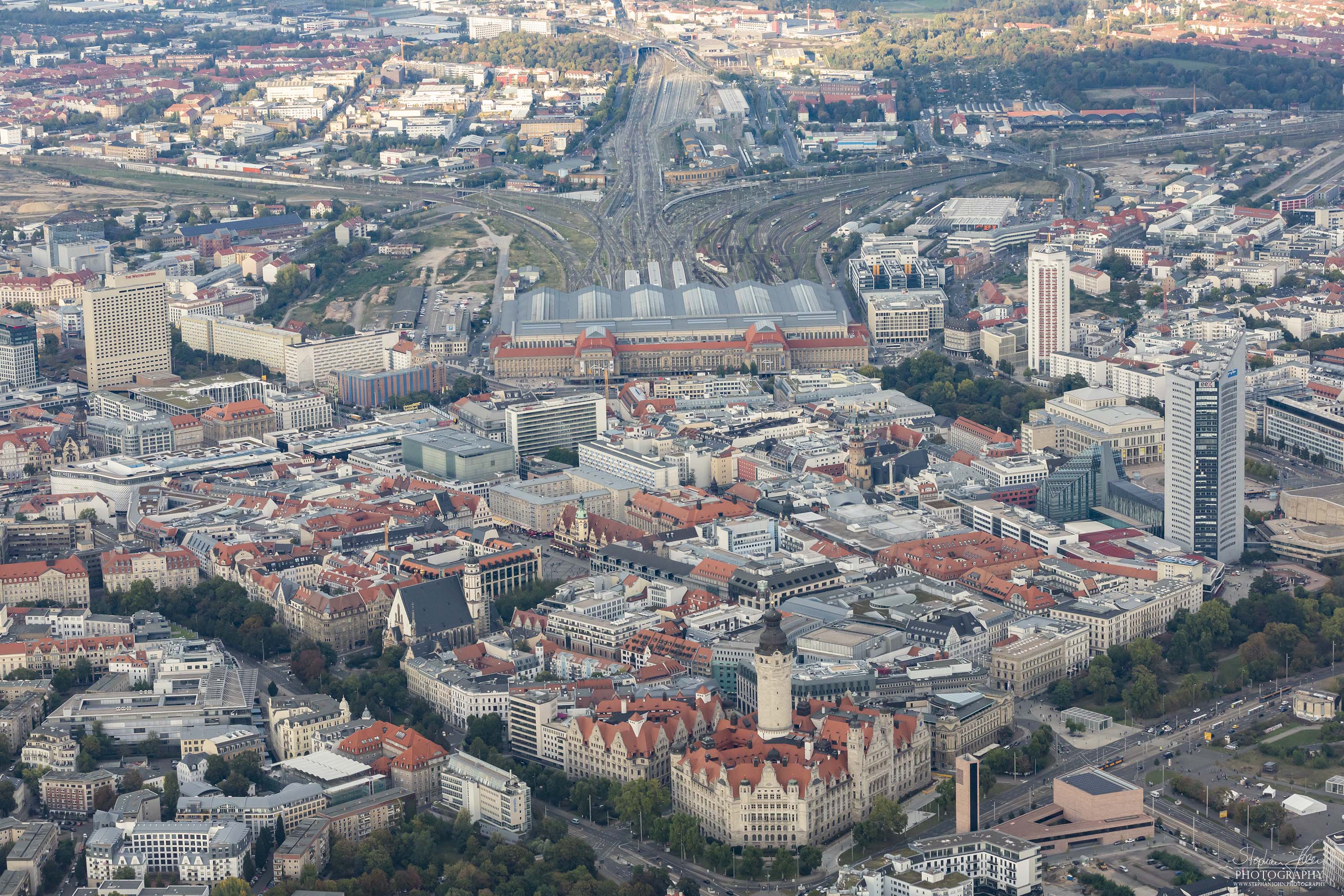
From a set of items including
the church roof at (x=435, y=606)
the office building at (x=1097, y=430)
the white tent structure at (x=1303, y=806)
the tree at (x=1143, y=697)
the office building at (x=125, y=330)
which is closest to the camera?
the white tent structure at (x=1303, y=806)

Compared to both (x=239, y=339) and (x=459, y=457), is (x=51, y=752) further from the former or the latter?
(x=239, y=339)

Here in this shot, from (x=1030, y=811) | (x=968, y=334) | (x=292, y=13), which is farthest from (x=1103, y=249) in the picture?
(x=292, y=13)

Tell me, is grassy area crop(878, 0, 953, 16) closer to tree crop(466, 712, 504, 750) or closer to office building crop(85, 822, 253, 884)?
tree crop(466, 712, 504, 750)

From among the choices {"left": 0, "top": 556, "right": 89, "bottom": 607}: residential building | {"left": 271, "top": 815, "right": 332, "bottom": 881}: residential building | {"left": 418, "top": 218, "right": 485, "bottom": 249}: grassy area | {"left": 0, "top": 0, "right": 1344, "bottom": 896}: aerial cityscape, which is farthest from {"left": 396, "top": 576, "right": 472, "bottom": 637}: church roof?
{"left": 418, "top": 218, "right": 485, "bottom": 249}: grassy area

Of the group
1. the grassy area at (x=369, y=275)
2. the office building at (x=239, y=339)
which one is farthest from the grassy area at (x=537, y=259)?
the office building at (x=239, y=339)

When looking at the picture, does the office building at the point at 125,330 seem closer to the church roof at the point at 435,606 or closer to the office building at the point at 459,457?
the office building at the point at 459,457

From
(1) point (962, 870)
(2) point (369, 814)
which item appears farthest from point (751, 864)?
(2) point (369, 814)
